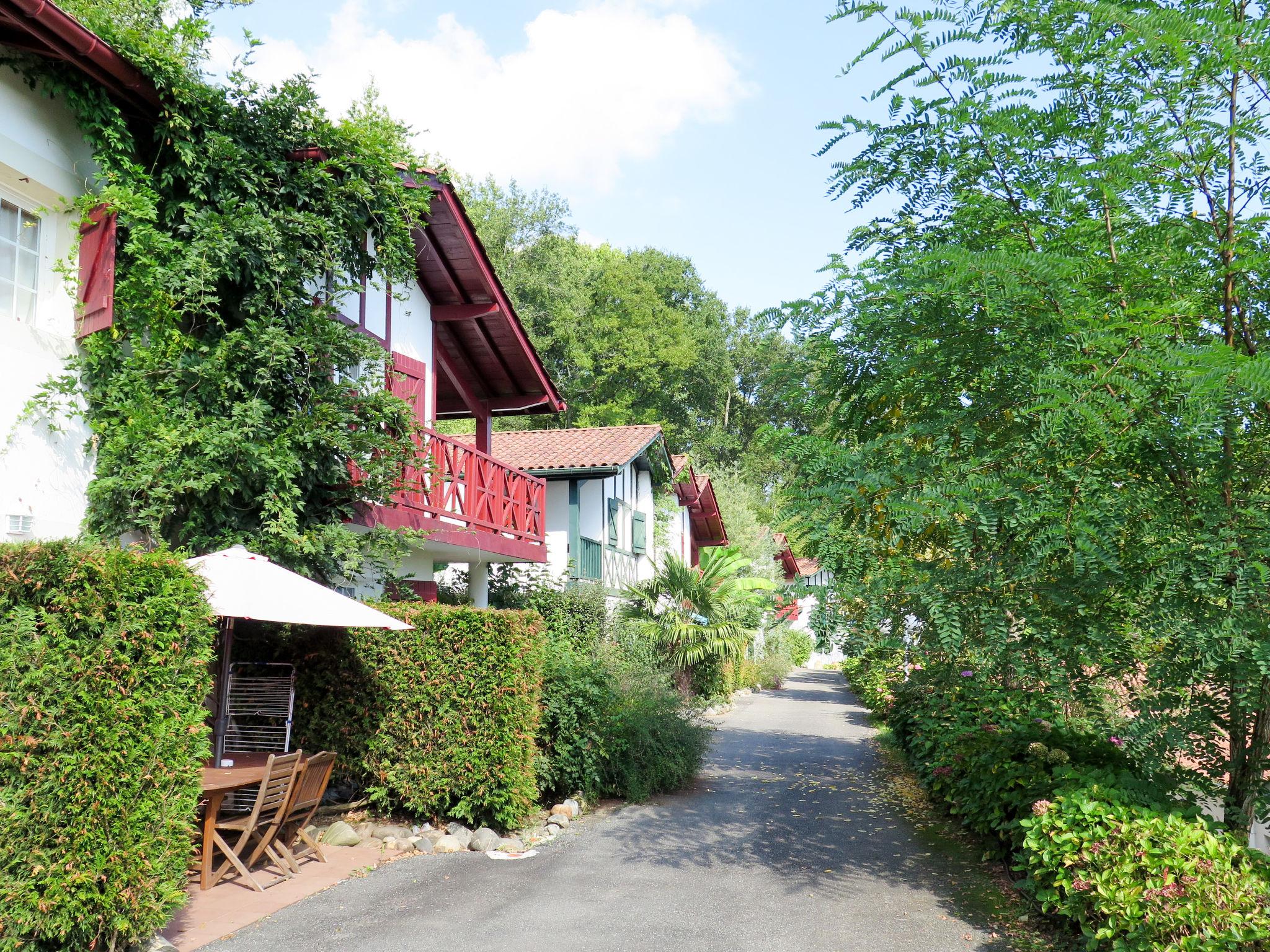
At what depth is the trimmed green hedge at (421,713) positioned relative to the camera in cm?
966

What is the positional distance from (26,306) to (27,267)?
1.15ft

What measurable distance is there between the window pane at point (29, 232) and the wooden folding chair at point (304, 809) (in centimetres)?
500

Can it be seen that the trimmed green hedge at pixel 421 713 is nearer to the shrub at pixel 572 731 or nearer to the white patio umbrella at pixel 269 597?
the white patio umbrella at pixel 269 597

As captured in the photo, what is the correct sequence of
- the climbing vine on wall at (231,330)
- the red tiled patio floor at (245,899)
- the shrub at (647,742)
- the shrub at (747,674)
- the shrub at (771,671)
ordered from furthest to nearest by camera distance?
the shrub at (771,671) → the shrub at (747,674) → the shrub at (647,742) → the climbing vine on wall at (231,330) → the red tiled patio floor at (245,899)

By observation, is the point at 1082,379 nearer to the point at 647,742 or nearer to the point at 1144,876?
the point at 1144,876

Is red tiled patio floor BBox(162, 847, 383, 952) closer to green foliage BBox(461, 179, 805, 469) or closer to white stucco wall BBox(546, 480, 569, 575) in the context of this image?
white stucco wall BBox(546, 480, 569, 575)

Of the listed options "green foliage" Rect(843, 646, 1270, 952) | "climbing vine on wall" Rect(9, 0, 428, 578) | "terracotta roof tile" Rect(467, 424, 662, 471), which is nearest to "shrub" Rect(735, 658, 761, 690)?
"terracotta roof tile" Rect(467, 424, 662, 471)

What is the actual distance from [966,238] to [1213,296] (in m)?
1.75

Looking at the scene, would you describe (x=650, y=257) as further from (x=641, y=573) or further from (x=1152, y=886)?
(x=1152, y=886)

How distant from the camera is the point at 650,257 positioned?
166 feet

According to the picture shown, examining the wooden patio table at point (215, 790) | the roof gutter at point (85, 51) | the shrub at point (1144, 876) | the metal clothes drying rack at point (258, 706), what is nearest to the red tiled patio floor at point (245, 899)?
the wooden patio table at point (215, 790)

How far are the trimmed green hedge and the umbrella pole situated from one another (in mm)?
687

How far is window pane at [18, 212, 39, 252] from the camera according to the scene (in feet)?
27.9

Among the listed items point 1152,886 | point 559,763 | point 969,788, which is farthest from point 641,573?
point 1152,886
